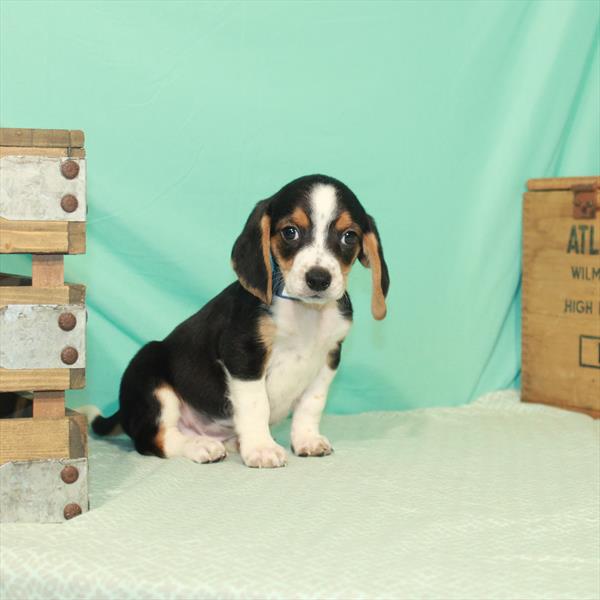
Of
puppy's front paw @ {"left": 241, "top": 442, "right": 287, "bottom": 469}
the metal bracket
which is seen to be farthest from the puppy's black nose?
the metal bracket

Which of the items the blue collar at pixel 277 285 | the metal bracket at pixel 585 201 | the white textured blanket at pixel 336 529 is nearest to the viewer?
the white textured blanket at pixel 336 529

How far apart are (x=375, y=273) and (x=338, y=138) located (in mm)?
1136

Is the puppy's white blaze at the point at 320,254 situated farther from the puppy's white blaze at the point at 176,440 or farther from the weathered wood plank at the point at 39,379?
the weathered wood plank at the point at 39,379

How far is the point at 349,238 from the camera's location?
324cm

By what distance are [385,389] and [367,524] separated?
1.85 meters

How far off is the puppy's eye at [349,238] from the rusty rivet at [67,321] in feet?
3.24

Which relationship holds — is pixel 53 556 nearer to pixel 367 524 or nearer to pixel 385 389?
pixel 367 524

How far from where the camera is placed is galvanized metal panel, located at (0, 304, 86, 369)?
8.45ft

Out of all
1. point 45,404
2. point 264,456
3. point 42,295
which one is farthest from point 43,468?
point 264,456

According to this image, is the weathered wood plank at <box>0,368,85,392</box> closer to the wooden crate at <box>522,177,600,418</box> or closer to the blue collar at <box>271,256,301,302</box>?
the blue collar at <box>271,256,301,302</box>

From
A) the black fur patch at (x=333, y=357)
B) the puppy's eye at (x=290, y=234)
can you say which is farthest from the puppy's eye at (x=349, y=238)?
the black fur patch at (x=333, y=357)

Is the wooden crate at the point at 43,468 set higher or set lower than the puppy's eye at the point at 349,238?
lower

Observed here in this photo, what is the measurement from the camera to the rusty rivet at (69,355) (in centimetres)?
261

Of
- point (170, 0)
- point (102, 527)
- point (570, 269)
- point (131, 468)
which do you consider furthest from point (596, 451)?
point (170, 0)
